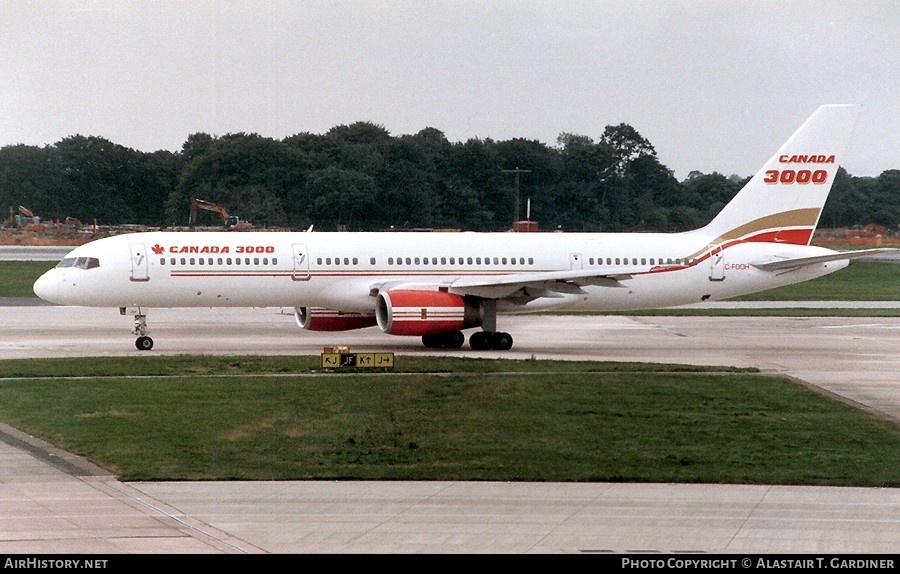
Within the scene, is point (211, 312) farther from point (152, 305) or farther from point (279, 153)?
point (279, 153)

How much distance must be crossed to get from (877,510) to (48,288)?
2552 centimetres

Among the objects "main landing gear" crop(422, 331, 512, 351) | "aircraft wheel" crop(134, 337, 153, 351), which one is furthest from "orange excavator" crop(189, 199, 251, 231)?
"main landing gear" crop(422, 331, 512, 351)

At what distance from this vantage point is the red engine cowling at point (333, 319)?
124 feet

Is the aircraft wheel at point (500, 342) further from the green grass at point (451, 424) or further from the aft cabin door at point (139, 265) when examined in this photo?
the aft cabin door at point (139, 265)

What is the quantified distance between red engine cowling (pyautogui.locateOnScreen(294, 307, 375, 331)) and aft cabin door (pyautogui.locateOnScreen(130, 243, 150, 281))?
4.95 meters

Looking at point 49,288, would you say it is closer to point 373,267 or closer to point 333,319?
point 333,319

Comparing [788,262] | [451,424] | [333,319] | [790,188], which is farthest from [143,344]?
[790,188]

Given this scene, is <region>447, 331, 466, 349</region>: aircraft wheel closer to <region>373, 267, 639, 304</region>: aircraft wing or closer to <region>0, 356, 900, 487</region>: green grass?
<region>373, 267, 639, 304</region>: aircraft wing

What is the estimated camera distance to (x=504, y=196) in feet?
297

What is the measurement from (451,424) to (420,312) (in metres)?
12.7

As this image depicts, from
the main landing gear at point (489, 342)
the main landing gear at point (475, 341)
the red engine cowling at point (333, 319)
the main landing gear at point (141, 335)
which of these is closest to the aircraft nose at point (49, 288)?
the main landing gear at point (141, 335)

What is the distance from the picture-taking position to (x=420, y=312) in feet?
114

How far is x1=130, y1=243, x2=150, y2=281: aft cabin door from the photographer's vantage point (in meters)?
35.6
